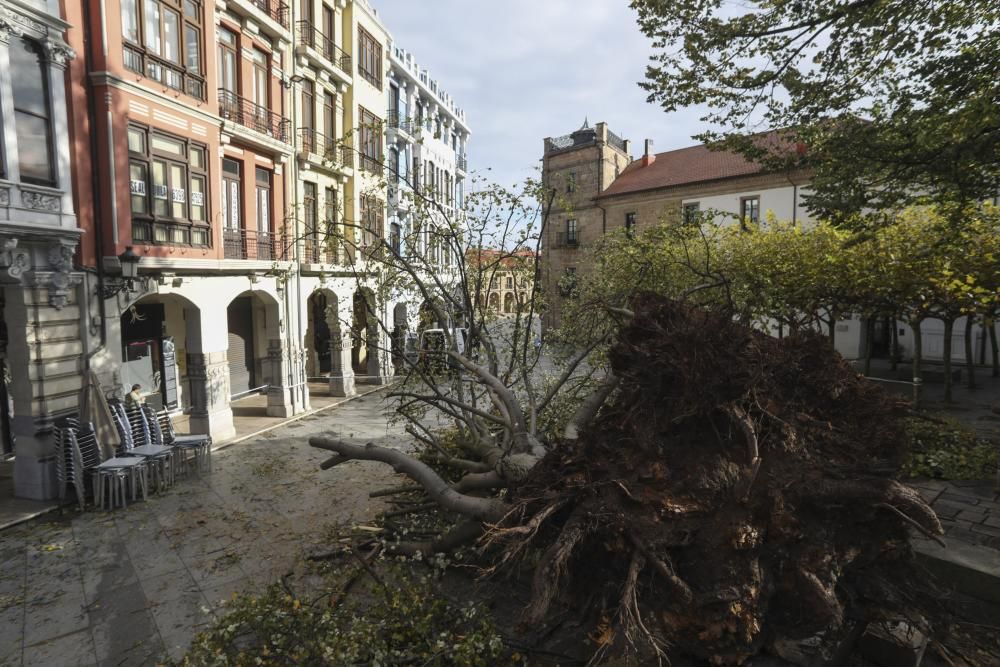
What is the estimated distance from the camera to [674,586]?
377cm

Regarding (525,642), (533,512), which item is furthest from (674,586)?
(525,642)

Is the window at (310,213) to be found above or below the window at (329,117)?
below

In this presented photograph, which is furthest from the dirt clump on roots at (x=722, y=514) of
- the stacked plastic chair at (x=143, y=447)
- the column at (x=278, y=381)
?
the column at (x=278, y=381)

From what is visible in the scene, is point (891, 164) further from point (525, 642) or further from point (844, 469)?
point (525, 642)

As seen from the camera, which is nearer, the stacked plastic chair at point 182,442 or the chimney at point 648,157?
the stacked plastic chair at point 182,442

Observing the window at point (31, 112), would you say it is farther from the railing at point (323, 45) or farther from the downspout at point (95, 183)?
the railing at point (323, 45)

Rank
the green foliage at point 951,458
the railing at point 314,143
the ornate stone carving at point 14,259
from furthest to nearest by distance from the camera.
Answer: the railing at point 314,143 → the ornate stone carving at point 14,259 → the green foliage at point 951,458

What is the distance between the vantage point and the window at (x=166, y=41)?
1202 cm

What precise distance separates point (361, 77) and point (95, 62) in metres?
12.0

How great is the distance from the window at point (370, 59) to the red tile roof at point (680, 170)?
17.8 metres

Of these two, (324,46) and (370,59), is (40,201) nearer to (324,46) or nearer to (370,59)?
(324,46)

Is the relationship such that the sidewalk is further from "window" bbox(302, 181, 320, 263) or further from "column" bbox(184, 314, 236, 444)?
"window" bbox(302, 181, 320, 263)

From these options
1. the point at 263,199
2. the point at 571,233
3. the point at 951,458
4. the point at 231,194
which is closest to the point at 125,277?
the point at 231,194

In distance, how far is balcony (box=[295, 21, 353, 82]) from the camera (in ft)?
59.7
